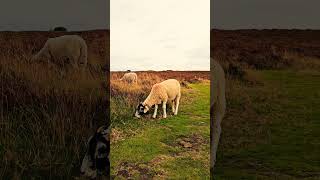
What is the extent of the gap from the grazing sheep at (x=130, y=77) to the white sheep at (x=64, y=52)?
1391 mm

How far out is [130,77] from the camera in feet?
27.3

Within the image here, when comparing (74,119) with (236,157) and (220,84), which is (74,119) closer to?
(220,84)

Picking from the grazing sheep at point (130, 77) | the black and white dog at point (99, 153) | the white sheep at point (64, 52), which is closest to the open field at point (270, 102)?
the black and white dog at point (99, 153)

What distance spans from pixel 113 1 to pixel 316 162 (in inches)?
176

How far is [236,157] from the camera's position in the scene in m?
10.0

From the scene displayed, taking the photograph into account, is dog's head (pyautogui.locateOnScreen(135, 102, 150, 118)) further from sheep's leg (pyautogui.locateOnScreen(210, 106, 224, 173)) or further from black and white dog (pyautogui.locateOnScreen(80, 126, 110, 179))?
sheep's leg (pyautogui.locateOnScreen(210, 106, 224, 173))

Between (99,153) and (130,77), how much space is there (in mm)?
1199

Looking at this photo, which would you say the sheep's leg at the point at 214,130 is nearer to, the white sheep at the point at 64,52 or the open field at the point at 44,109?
the open field at the point at 44,109

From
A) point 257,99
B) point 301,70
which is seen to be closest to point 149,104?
point 257,99

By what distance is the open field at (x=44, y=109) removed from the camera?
835cm

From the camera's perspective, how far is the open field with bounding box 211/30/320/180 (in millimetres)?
10078

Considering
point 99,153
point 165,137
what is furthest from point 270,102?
point 99,153

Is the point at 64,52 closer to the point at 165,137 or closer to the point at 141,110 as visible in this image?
the point at 141,110

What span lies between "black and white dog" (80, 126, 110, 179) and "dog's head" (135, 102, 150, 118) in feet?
1.58
